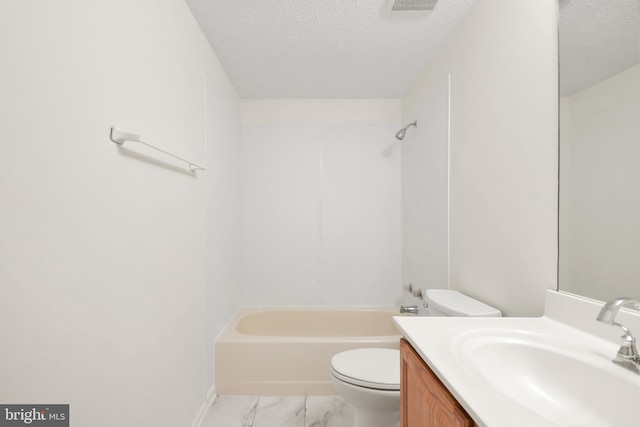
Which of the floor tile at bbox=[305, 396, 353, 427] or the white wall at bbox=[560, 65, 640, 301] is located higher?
the white wall at bbox=[560, 65, 640, 301]

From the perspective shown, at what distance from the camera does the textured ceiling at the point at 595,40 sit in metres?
0.81

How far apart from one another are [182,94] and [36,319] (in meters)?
1.19

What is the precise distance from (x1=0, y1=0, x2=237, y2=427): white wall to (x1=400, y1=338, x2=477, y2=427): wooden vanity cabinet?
3.13 ft

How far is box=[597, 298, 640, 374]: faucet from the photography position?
0.67 m

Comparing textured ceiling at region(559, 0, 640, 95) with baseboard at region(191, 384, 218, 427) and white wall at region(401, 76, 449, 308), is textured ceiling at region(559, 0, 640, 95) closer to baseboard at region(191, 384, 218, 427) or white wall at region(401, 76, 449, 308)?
white wall at region(401, 76, 449, 308)

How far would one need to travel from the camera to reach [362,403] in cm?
144

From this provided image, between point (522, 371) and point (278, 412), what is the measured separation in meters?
1.54

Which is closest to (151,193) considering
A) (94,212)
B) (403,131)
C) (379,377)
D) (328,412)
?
(94,212)

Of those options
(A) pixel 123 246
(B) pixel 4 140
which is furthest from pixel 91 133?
(A) pixel 123 246

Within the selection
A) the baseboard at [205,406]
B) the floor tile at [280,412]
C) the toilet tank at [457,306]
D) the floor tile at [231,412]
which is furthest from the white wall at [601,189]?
the baseboard at [205,406]

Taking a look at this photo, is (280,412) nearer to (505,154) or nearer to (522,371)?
(522,371)

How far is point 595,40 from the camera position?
2.97ft

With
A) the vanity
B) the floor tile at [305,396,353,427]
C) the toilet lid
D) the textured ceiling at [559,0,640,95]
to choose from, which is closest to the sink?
the vanity

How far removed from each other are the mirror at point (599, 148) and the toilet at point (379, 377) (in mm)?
440
